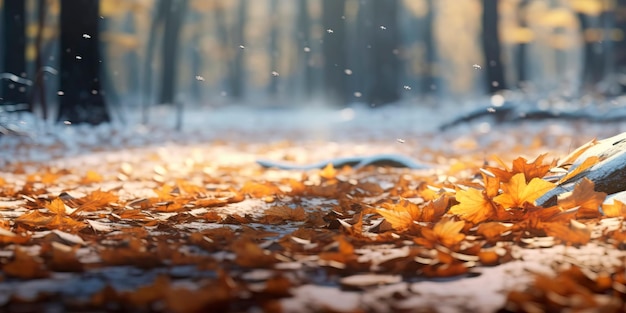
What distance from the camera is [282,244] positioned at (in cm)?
270

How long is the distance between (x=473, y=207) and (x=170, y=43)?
2270cm

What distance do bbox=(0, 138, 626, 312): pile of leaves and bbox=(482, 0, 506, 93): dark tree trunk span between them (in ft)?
46.3

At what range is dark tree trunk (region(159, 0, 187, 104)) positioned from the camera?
23031 millimetres

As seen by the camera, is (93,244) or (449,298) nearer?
(449,298)

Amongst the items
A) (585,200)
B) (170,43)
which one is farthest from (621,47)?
(585,200)

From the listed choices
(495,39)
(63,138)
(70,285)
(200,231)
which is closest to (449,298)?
(70,285)

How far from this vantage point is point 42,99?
11.3 meters

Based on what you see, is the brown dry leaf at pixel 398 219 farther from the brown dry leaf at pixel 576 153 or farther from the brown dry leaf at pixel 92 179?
the brown dry leaf at pixel 92 179

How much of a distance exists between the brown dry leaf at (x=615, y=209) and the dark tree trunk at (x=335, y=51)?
775 inches

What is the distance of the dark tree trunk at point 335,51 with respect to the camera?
2338 cm

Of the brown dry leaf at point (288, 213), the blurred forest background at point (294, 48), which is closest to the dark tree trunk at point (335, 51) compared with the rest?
the blurred forest background at point (294, 48)

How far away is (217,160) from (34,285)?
6185 millimetres

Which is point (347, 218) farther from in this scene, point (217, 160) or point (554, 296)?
point (217, 160)

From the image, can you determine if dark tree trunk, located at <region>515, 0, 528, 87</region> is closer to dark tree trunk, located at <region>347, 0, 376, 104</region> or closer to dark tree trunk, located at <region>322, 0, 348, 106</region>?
dark tree trunk, located at <region>347, 0, 376, 104</region>
